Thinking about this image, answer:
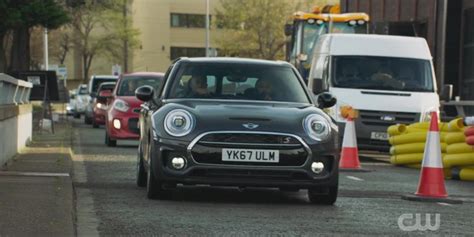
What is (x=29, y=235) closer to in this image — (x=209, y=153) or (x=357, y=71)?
(x=209, y=153)

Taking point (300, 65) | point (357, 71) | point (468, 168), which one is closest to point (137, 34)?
point (300, 65)

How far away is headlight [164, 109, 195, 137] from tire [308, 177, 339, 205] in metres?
1.38

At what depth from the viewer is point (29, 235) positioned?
274 inches

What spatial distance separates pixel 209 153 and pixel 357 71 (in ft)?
32.8

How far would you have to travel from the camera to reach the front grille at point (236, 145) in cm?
916

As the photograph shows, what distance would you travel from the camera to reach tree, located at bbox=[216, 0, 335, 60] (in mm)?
62625

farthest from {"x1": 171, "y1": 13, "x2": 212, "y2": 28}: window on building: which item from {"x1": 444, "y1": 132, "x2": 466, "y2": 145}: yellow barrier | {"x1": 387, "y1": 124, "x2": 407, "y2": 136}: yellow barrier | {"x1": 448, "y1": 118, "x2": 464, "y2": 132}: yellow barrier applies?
{"x1": 444, "y1": 132, "x2": 466, "y2": 145}: yellow barrier

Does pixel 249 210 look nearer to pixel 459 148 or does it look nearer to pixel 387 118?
pixel 459 148

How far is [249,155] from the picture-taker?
361 inches

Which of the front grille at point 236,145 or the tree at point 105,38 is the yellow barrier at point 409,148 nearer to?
the front grille at point 236,145

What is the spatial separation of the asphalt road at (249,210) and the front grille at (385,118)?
203 inches

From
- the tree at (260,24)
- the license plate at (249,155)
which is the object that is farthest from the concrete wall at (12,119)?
the tree at (260,24)

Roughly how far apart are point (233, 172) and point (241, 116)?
21.9 inches

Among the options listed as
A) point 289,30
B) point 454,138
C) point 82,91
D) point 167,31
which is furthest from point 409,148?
point 167,31
